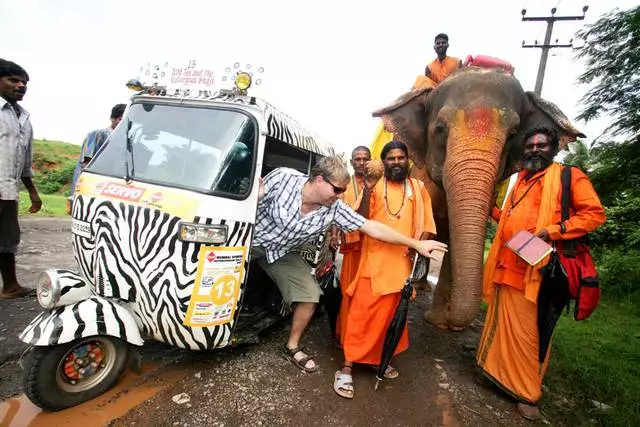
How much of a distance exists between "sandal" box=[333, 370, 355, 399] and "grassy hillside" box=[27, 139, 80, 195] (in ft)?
89.1

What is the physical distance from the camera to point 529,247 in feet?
9.04

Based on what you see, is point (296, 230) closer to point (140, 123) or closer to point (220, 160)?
point (220, 160)

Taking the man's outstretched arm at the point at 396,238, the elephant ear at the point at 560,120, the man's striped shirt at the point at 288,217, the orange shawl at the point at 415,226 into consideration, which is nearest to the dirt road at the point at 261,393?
the orange shawl at the point at 415,226

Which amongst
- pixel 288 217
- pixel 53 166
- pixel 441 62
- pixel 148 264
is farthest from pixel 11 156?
pixel 53 166

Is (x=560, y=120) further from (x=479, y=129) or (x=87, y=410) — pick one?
(x=87, y=410)

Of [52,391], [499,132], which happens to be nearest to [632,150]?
[499,132]

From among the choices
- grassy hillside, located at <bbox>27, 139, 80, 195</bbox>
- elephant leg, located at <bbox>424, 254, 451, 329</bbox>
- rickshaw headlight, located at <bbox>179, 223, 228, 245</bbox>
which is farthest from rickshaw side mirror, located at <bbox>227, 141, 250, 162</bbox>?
grassy hillside, located at <bbox>27, 139, 80, 195</bbox>

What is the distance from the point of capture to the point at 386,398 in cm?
299

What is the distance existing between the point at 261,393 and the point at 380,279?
1.31 meters

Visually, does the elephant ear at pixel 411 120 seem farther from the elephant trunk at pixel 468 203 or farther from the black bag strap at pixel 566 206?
the black bag strap at pixel 566 206

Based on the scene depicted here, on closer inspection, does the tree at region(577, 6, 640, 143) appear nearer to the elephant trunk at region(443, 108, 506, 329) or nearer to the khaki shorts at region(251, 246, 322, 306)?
the elephant trunk at region(443, 108, 506, 329)

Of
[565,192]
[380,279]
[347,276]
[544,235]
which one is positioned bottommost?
[347,276]

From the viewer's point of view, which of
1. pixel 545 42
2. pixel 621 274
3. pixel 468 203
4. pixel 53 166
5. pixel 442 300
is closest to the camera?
pixel 468 203

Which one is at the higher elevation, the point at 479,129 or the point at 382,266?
the point at 479,129
